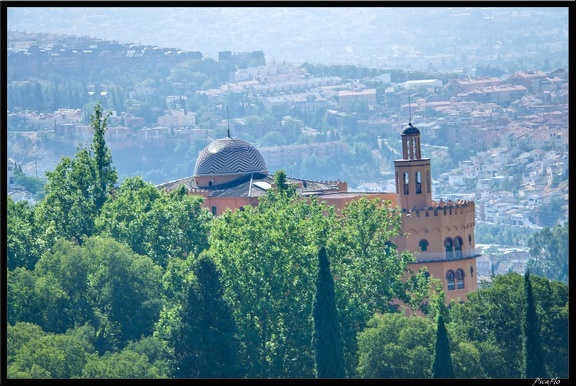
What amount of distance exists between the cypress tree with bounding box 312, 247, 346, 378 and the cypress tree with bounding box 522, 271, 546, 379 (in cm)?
439

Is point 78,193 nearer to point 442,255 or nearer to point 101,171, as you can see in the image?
point 101,171

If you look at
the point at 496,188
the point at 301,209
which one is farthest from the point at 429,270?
the point at 496,188

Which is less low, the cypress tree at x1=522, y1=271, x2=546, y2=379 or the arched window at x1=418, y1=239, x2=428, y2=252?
the arched window at x1=418, y1=239, x2=428, y2=252

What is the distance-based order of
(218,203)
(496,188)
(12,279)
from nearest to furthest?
(12,279), (218,203), (496,188)

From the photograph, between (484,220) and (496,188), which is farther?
(496,188)

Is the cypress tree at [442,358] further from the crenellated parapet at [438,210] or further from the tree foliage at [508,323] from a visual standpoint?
the crenellated parapet at [438,210]

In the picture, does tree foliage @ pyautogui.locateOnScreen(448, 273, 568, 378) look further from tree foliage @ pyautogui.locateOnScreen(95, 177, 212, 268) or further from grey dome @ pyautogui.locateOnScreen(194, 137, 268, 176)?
grey dome @ pyautogui.locateOnScreen(194, 137, 268, 176)

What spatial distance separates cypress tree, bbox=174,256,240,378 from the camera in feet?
160

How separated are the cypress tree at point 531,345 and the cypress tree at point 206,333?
7.12 metres

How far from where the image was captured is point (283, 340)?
166ft

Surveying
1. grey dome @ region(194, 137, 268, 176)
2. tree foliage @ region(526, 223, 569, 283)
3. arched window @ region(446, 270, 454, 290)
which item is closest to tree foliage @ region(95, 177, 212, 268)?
arched window @ region(446, 270, 454, 290)

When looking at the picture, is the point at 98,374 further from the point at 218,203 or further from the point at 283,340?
the point at 218,203
